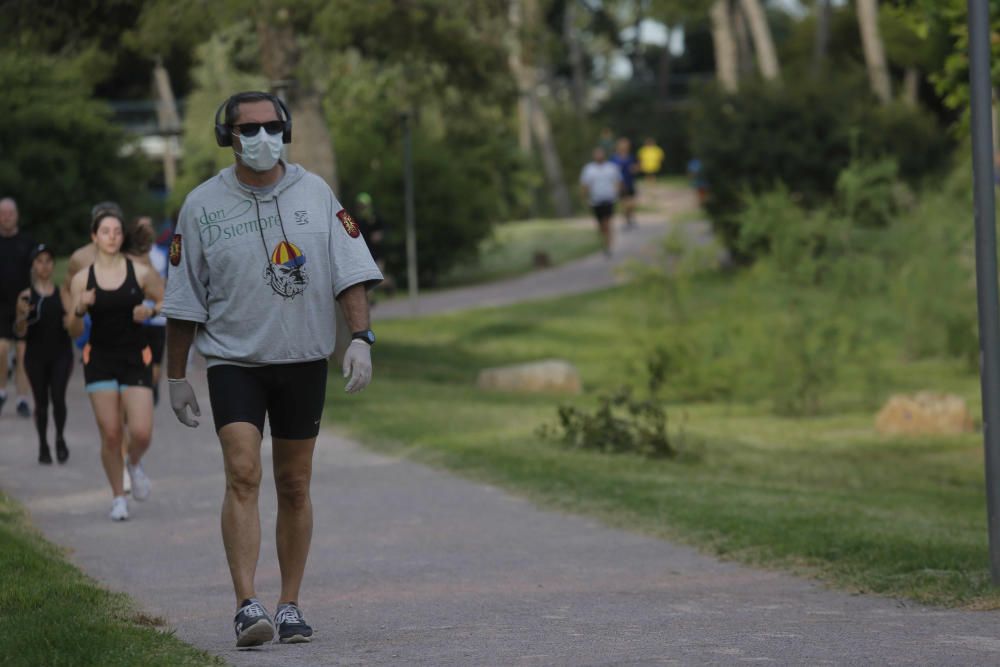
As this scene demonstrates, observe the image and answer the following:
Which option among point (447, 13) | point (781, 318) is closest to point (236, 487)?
point (781, 318)

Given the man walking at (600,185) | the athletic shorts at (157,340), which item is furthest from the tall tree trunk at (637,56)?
the athletic shorts at (157,340)

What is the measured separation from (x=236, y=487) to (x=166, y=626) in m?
1.03

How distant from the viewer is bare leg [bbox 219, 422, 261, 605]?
637cm

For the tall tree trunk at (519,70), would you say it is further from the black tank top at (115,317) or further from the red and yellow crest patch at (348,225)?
the red and yellow crest patch at (348,225)

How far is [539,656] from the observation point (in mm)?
6152

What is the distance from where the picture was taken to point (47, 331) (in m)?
13.4

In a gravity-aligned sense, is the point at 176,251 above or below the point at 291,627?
above

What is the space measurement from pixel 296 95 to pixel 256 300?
16259 millimetres

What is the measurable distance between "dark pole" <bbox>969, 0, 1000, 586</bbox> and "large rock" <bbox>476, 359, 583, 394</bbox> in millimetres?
13980

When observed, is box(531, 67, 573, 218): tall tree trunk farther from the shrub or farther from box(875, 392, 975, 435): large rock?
the shrub

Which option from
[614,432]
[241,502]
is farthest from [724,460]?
[241,502]

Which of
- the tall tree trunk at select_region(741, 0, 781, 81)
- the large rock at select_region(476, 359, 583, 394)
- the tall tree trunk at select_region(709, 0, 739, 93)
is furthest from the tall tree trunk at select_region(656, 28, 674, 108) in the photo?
the large rock at select_region(476, 359, 583, 394)

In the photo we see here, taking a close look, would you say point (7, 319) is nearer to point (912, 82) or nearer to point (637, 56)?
point (912, 82)

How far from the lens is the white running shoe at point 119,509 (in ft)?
35.6
